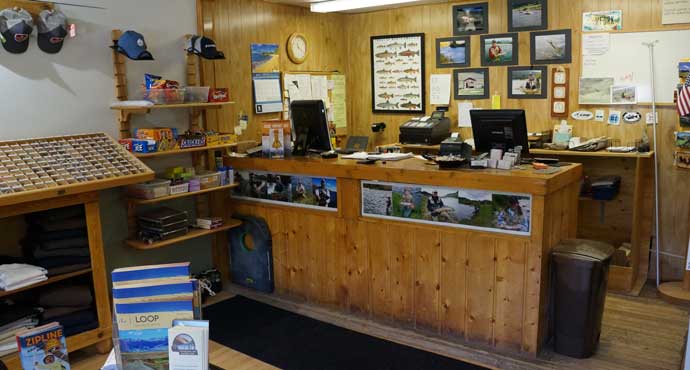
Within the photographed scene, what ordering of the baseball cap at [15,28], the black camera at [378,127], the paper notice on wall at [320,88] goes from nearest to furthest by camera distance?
the baseball cap at [15,28] < the paper notice on wall at [320,88] < the black camera at [378,127]

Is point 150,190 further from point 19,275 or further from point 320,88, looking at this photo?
point 320,88

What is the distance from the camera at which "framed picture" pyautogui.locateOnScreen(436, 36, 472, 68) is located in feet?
18.3

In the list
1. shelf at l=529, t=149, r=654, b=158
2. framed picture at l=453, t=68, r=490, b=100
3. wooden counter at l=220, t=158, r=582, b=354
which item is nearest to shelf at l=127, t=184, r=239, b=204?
wooden counter at l=220, t=158, r=582, b=354

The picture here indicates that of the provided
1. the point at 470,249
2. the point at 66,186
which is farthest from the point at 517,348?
the point at 66,186

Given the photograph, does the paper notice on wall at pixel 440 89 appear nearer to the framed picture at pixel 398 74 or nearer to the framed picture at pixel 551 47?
the framed picture at pixel 398 74

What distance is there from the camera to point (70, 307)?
350 centimetres

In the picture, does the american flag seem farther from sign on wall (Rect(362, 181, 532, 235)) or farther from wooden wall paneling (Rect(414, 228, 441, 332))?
wooden wall paneling (Rect(414, 228, 441, 332))

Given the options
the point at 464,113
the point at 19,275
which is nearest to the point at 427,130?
the point at 464,113

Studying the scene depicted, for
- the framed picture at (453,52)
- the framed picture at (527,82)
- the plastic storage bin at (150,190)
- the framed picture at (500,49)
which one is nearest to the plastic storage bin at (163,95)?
the plastic storage bin at (150,190)

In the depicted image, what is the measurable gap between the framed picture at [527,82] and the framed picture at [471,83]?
25cm

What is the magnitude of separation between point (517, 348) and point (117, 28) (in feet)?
11.5

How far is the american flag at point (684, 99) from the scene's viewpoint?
421 cm

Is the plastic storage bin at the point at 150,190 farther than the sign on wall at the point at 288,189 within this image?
No

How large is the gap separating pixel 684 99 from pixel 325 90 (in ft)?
10.9
